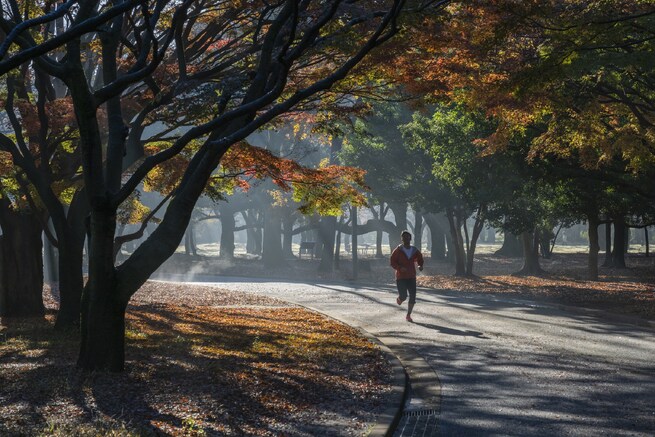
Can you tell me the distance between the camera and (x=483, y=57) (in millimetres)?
16188

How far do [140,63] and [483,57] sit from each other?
793 cm

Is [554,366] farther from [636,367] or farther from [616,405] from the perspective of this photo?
[616,405]

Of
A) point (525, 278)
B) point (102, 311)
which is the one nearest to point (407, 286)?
point (102, 311)

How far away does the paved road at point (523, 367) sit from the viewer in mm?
7754

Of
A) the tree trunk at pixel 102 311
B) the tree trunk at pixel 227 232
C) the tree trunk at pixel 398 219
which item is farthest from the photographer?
the tree trunk at pixel 227 232

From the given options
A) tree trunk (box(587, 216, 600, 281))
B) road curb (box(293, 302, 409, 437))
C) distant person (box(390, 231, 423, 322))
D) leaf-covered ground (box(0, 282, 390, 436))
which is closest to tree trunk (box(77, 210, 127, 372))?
leaf-covered ground (box(0, 282, 390, 436))

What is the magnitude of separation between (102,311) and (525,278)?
26156 millimetres

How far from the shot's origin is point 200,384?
29.6 feet

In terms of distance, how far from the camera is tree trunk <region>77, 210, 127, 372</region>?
9414mm

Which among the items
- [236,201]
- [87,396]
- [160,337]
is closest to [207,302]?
[160,337]

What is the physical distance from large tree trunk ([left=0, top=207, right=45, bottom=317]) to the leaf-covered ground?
7.05 ft

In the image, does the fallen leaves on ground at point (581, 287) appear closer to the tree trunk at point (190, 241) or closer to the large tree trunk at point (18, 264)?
the large tree trunk at point (18, 264)

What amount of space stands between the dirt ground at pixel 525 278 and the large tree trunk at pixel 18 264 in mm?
12625

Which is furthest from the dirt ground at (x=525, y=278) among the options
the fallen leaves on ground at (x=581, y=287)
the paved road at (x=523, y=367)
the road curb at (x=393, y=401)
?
the road curb at (x=393, y=401)
